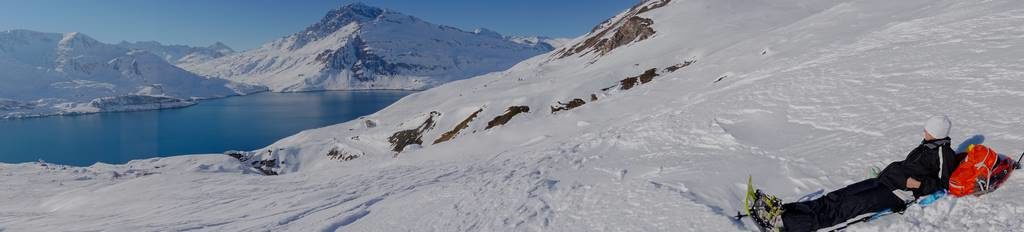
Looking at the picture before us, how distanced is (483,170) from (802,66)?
11594mm

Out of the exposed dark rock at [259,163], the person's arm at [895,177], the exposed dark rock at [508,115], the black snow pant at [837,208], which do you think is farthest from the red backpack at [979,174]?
the exposed dark rock at [259,163]

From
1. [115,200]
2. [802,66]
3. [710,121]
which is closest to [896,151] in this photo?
[710,121]

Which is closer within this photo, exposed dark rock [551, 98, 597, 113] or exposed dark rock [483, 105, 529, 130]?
exposed dark rock [551, 98, 597, 113]

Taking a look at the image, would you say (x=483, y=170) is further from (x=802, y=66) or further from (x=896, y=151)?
(x=802, y=66)

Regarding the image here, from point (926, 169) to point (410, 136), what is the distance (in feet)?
160

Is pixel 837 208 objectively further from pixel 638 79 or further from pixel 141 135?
pixel 141 135

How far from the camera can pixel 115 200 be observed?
22.2m

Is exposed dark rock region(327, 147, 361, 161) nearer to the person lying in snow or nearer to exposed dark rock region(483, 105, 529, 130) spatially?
exposed dark rock region(483, 105, 529, 130)

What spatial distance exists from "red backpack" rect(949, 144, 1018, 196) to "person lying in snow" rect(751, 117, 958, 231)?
0.14 meters

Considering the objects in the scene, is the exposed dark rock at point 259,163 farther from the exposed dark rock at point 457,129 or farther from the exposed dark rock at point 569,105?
the exposed dark rock at point 569,105

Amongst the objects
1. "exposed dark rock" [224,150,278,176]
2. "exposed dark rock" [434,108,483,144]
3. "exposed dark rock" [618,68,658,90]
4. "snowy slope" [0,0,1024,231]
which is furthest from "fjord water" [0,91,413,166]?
"snowy slope" [0,0,1024,231]

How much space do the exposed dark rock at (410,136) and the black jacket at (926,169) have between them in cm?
4422

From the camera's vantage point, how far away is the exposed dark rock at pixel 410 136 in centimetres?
5019

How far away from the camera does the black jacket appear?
610 cm
